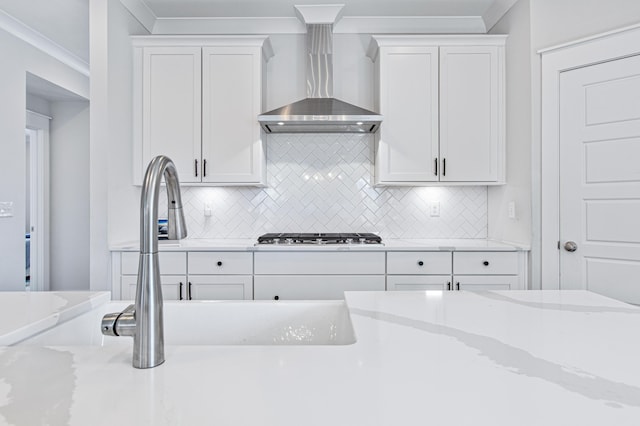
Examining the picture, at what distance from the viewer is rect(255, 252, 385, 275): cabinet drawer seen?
102 inches

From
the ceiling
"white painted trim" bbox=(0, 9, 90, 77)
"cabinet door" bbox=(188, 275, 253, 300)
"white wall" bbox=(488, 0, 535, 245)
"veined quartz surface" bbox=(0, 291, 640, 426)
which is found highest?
"white painted trim" bbox=(0, 9, 90, 77)

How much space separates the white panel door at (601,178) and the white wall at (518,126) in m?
0.22

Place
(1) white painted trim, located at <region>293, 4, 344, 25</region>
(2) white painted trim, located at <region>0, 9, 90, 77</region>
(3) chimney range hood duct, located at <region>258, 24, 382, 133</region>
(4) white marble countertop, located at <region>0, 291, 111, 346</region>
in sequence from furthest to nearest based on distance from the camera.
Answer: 1. (2) white painted trim, located at <region>0, 9, 90, 77</region>
2. (1) white painted trim, located at <region>293, 4, 344, 25</region>
3. (3) chimney range hood duct, located at <region>258, 24, 382, 133</region>
4. (4) white marble countertop, located at <region>0, 291, 111, 346</region>

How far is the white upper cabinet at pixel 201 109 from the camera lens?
9.37 ft

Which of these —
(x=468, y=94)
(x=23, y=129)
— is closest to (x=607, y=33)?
(x=468, y=94)

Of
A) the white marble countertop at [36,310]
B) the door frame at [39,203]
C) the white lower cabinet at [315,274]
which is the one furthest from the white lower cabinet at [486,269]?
the door frame at [39,203]

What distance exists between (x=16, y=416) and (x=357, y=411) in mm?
503

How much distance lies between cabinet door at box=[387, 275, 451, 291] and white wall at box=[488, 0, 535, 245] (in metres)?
0.68

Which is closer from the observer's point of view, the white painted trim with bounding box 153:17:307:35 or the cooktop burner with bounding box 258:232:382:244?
the cooktop burner with bounding box 258:232:382:244

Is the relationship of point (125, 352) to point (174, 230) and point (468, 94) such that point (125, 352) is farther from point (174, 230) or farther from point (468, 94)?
point (468, 94)

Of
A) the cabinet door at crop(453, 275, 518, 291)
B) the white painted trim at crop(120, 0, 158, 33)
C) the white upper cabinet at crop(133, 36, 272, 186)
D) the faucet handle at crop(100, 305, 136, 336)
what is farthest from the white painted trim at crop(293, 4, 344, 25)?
the faucet handle at crop(100, 305, 136, 336)

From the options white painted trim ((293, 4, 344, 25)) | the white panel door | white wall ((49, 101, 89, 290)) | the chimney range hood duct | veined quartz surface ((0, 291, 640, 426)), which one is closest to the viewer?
veined quartz surface ((0, 291, 640, 426))

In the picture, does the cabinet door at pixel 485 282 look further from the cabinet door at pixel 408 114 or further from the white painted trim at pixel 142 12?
the white painted trim at pixel 142 12

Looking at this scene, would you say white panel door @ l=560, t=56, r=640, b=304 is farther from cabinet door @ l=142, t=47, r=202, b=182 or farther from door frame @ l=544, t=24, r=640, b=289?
cabinet door @ l=142, t=47, r=202, b=182
